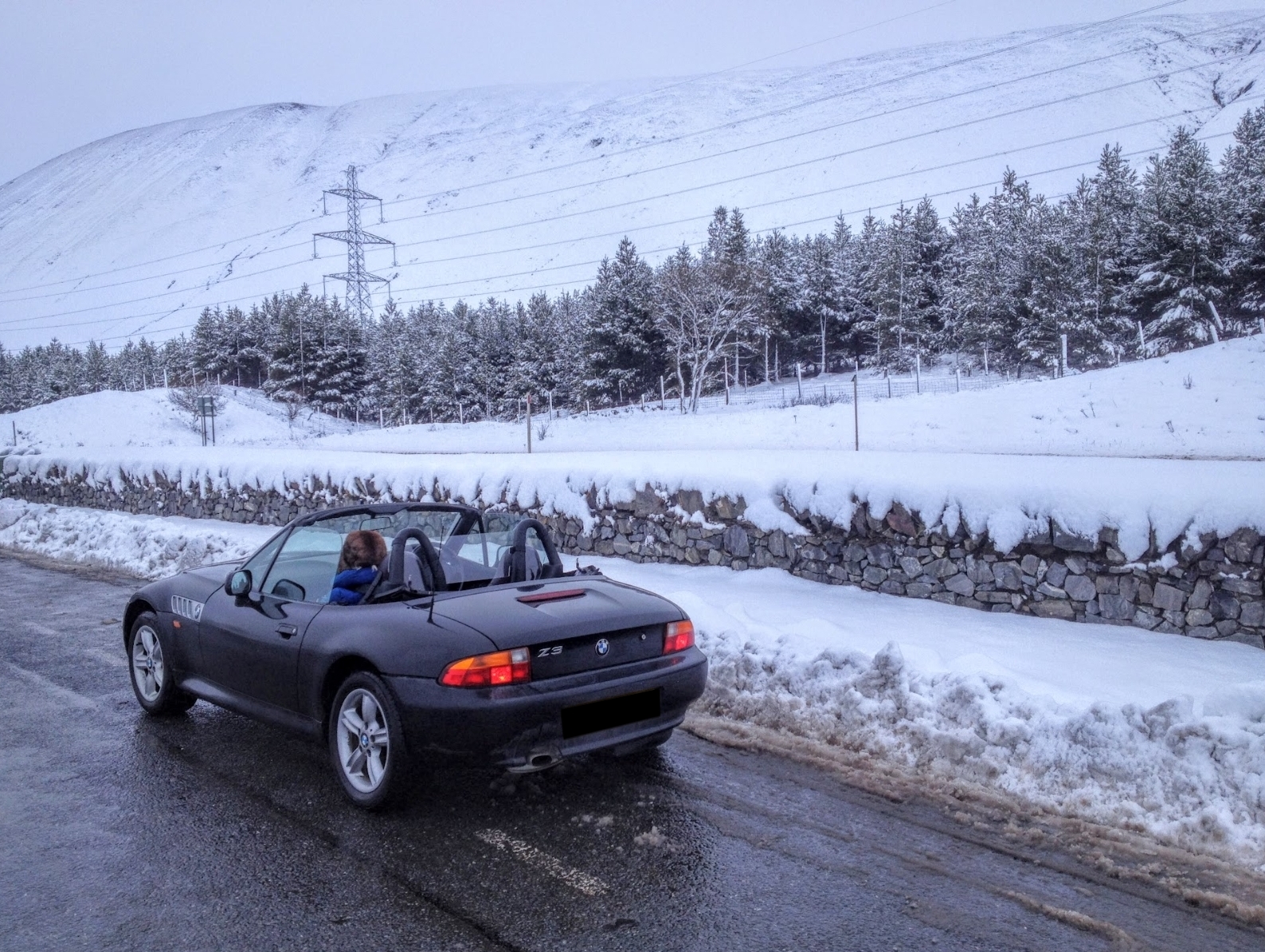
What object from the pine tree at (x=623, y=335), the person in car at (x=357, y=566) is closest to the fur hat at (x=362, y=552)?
the person in car at (x=357, y=566)

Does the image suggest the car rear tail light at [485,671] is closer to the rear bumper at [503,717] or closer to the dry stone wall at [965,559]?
the rear bumper at [503,717]

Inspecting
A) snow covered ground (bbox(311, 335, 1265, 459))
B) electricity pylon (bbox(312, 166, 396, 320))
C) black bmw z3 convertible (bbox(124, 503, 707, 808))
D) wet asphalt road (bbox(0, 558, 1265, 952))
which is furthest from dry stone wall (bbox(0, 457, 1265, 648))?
electricity pylon (bbox(312, 166, 396, 320))

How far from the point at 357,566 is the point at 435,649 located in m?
0.94

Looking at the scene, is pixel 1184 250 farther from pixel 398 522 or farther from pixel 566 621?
pixel 566 621

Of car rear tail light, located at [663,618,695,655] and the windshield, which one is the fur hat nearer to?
the windshield

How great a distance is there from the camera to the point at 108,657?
7.16 m

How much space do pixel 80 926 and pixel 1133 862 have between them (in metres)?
4.02

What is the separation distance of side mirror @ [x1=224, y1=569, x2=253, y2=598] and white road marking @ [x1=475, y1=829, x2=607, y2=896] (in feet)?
6.53

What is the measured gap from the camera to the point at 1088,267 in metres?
41.8

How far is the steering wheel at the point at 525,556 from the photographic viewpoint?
4617 millimetres

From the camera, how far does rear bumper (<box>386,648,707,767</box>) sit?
11.8ft

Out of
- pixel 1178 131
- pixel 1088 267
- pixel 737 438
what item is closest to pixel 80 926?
pixel 737 438

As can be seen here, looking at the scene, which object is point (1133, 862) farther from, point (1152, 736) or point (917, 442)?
point (917, 442)

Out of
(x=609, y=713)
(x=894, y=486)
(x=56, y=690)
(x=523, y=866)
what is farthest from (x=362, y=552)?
(x=894, y=486)
